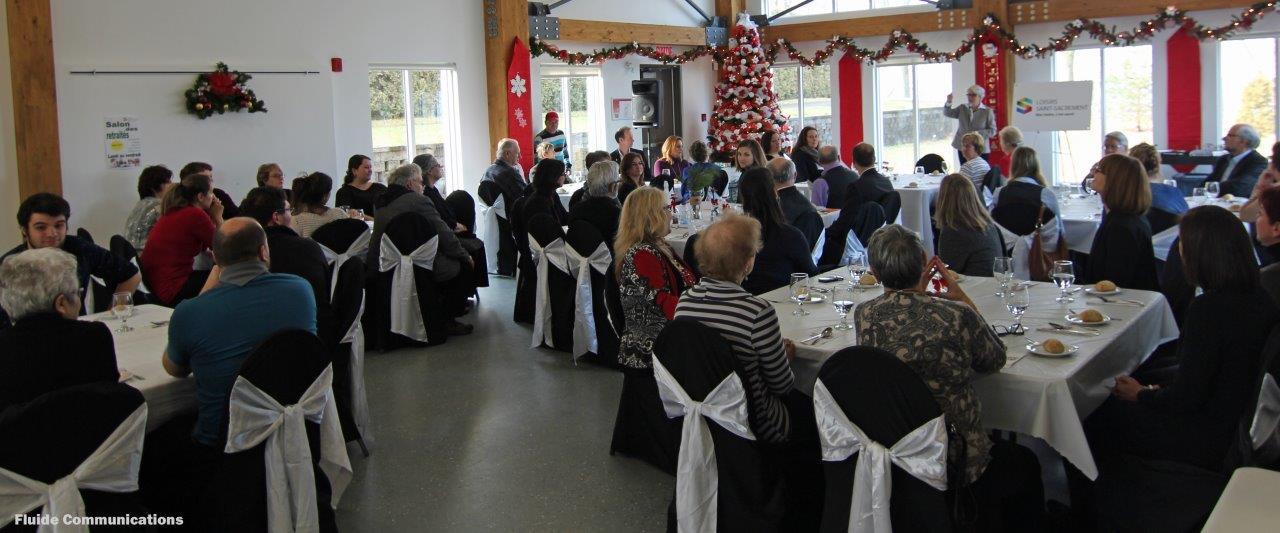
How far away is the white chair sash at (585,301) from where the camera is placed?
635 centimetres

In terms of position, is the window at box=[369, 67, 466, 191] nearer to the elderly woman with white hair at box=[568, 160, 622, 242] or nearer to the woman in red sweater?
the elderly woman with white hair at box=[568, 160, 622, 242]

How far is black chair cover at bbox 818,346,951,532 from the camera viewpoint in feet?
9.59

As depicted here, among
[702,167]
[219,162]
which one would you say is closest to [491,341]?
[702,167]

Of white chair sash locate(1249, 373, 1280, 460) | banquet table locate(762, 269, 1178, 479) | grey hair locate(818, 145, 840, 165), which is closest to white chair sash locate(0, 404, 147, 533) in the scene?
banquet table locate(762, 269, 1178, 479)

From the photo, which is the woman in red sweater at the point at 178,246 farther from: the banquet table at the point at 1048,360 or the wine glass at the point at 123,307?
the banquet table at the point at 1048,360

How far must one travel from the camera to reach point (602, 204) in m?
6.51

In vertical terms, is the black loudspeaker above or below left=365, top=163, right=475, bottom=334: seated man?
above

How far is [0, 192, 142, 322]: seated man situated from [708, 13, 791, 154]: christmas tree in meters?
9.80

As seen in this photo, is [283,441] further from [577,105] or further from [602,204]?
[577,105]

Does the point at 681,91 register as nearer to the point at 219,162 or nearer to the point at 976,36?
the point at 976,36

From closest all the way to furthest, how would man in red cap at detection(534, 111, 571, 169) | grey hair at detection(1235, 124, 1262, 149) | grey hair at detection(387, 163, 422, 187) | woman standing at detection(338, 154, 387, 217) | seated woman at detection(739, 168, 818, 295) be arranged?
seated woman at detection(739, 168, 818, 295)
grey hair at detection(387, 163, 422, 187)
woman standing at detection(338, 154, 387, 217)
grey hair at detection(1235, 124, 1262, 149)
man in red cap at detection(534, 111, 571, 169)

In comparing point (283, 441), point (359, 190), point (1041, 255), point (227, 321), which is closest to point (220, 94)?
point (359, 190)

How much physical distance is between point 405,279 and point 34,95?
3.31m

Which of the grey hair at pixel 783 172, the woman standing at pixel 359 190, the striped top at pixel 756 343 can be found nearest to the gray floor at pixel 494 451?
the striped top at pixel 756 343
